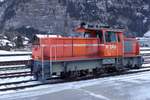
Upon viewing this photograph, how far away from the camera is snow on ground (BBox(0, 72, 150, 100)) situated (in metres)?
10.4

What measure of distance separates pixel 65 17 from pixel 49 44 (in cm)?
6091

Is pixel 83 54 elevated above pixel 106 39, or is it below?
below

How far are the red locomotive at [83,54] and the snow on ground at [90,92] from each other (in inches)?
51.1

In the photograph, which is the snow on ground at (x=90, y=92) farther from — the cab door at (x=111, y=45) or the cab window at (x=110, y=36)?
the cab window at (x=110, y=36)

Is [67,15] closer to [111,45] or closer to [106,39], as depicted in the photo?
[111,45]

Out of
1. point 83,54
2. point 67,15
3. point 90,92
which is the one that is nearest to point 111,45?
point 83,54

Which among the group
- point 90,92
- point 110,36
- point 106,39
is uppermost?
point 110,36

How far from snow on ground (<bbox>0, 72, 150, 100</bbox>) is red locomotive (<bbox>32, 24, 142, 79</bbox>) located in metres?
1.30

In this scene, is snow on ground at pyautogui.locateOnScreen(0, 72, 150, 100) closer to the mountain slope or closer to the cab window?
the cab window

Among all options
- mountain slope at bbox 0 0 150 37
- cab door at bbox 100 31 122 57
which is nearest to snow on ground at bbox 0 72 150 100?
cab door at bbox 100 31 122 57

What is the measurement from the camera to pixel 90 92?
11.3 m

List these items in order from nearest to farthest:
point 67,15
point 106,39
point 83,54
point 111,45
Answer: point 83,54 → point 106,39 → point 111,45 → point 67,15

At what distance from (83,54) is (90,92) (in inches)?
167

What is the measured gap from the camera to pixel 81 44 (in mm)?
15195
